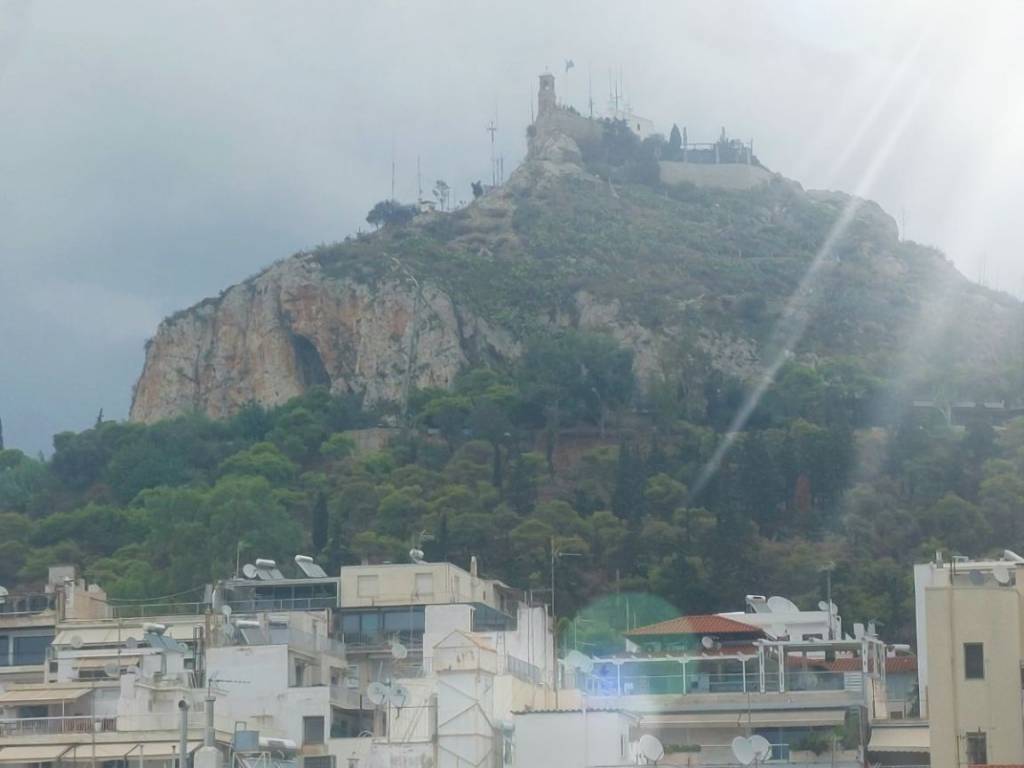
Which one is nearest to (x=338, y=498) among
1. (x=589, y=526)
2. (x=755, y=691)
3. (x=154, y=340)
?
(x=589, y=526)

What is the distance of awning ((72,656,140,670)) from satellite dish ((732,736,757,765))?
66.6 ft

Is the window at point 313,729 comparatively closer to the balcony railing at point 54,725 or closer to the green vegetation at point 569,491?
the balcony railing at point 54,725

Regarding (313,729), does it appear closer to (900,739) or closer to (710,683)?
(710,683)

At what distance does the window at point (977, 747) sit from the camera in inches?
1515

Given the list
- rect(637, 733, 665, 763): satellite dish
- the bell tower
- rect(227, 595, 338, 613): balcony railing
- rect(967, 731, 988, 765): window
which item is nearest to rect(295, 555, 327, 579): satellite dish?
rect(227, 595, 338, 613): balcony railing

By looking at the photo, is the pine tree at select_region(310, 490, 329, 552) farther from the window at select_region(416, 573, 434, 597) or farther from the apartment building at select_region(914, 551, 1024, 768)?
the apartment building at select_region(914, 551, 1024, 768)

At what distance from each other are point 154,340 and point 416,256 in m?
19.7

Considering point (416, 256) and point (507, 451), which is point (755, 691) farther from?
point (416, 256)

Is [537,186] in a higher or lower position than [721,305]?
higher

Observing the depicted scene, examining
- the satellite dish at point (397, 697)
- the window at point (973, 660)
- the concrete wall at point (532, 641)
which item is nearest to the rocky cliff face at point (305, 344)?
the concrete wall at point (532, 641)

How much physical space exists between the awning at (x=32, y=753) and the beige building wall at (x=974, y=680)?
2131cm

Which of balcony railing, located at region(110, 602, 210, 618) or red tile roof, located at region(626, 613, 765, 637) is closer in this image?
red tile roof, located at region(626, 613, 765, 637)

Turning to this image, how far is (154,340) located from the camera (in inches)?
6580

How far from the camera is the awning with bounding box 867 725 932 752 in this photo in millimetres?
52469
